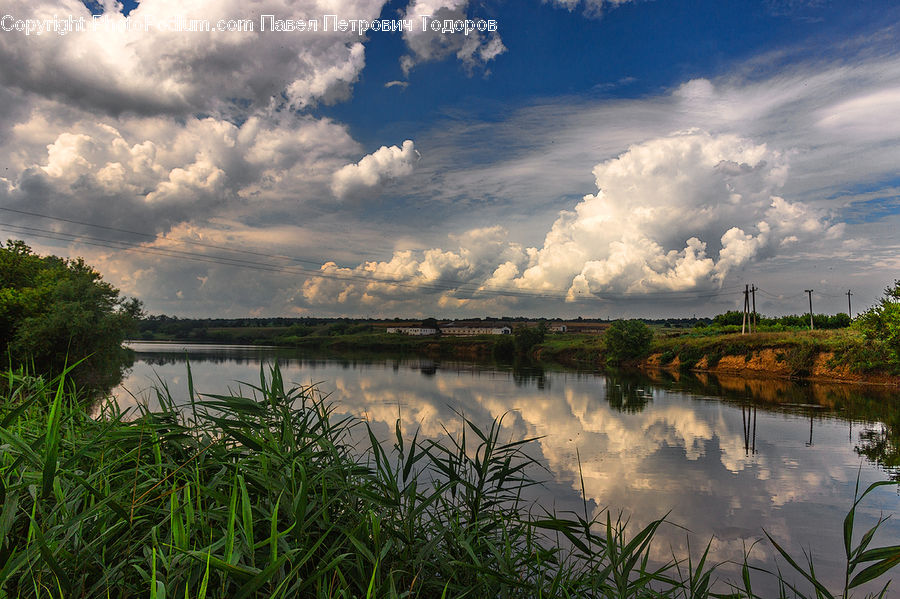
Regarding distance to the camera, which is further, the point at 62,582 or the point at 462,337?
the point at 462,337

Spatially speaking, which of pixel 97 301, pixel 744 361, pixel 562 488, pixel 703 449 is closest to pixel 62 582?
pixel 562 488

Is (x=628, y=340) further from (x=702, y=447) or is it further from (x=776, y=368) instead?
(x=702, y=447)

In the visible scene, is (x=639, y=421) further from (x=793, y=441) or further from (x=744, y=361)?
(x=744, y=361)

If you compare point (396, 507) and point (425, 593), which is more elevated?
point (396, 507)

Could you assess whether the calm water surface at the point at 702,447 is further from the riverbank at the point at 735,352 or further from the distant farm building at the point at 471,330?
the distant farm building at the point at 471,330

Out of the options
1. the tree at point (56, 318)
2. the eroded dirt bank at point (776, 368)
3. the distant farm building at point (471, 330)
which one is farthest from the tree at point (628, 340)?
the tree at point (56, 318)

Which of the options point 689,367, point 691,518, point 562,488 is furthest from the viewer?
point 689,367

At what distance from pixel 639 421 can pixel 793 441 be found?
235 inches

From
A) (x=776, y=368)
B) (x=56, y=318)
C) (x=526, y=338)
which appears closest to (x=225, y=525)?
(x=56, y=318)

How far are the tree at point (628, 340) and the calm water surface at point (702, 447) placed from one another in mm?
23631

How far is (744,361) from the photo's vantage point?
149ft

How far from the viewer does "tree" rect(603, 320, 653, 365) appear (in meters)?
60.8

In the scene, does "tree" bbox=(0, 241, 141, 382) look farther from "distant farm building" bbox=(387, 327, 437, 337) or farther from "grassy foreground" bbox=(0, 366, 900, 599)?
"distant farm building" bbox=(387, 327, 437, 337)

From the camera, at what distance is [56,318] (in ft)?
98.8
